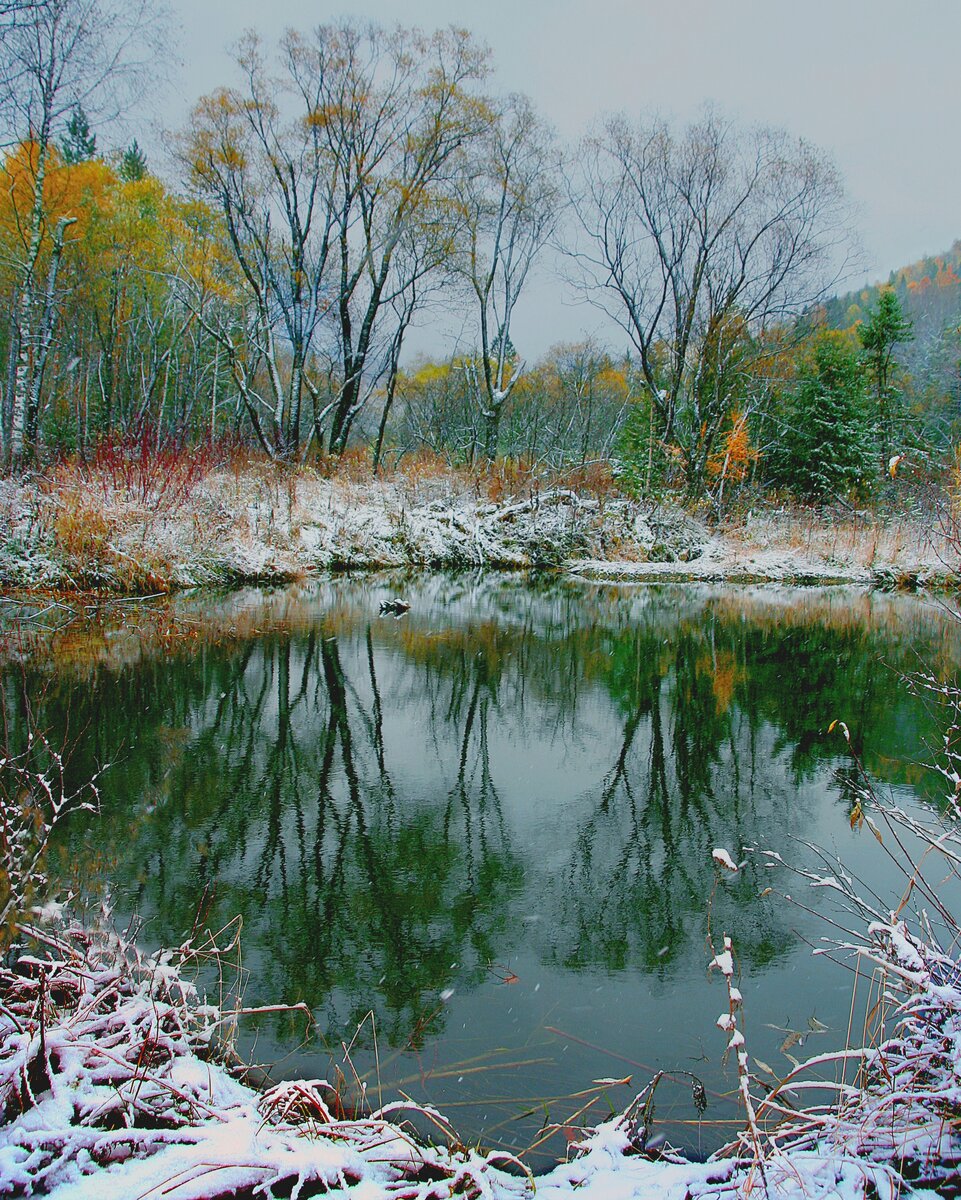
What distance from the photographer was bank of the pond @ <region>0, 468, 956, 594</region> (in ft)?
34.4

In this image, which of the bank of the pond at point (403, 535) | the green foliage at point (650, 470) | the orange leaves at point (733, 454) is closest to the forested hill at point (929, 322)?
the orange leaves at point (733, 454)

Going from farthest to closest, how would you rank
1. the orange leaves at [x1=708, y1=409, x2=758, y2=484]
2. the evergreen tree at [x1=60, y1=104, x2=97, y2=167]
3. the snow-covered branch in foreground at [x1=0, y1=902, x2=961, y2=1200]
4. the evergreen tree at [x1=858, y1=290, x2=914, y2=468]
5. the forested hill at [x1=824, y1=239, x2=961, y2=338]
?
the forested hill at [x1=824, y1=239, x2=961, y2=338], the evergreen tree at [x1=858, y1=290, x2=914, y2=468], the orange leaves at [x1=708, y1=409, x2=758, y2=484], the evergreen tree at [x1=60, y1=104, x2=97, y2=167], the snow-covered branch in foreground at [x1=0, y1=902, x2=961, y2=1200]

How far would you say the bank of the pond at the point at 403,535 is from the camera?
34.4 ft

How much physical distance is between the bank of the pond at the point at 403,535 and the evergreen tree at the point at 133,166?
25419mm

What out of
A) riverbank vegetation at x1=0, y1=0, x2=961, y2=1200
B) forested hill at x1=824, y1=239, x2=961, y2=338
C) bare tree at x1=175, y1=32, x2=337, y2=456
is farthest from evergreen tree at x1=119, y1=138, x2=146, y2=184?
forested hill at x1=824, y1=239, x2=961, y2=338

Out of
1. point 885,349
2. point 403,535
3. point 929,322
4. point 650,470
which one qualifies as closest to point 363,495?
point 403,535

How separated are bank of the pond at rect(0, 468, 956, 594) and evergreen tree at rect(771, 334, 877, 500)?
4996 mm

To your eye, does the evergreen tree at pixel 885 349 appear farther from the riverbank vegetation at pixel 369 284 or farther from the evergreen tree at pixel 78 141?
the evergreen tree at pixel 78 141

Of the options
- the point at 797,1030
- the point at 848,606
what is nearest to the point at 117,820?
the point at 797,1030

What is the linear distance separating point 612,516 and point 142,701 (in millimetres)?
15580

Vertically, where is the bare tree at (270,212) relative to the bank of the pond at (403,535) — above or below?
above

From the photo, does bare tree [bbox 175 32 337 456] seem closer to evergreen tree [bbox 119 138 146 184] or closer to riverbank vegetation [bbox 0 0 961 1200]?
riverbank vegetation [bbox 0 0 961 1200]

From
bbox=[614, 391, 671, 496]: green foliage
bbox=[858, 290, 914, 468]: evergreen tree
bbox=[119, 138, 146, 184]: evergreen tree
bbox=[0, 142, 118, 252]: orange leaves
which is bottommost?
Answer: bbox=[614, 391, 671, 496]: green foliage

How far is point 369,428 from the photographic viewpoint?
2174 inches
